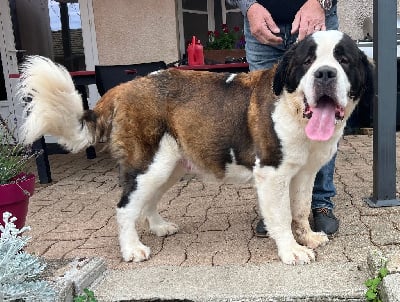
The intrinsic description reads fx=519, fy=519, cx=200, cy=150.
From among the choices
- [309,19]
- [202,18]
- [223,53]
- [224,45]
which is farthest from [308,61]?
[202,18]

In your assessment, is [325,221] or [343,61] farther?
[325,221]

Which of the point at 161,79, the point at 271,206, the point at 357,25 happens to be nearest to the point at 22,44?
the point at 357,25

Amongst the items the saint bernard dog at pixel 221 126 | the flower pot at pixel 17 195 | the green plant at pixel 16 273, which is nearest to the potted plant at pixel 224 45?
the saint bernard dog at pixel 221 126

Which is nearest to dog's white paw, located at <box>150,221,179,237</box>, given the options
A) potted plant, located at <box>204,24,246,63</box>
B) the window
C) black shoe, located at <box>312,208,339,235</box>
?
black shoe, located at <box>312,208,339,235</box>

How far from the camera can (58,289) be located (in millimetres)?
2492

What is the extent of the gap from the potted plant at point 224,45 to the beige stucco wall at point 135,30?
2.52 ft

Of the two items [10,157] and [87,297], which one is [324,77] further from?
[10,157]

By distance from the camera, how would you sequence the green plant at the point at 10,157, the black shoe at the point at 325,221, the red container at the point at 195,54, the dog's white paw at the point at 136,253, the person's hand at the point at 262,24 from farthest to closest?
the red container at the point at 195,54 → the black shoe at the point at 325,221 → the person's hand at the point at 262,24 → the dog's white paw at the point at 136,253 → the green plant at the point at 10,157

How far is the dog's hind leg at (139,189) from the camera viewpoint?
3197 millimetres

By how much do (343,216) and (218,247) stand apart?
1041 millimetres

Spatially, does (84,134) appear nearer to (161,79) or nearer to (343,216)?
(161,79)

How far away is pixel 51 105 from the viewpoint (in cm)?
303

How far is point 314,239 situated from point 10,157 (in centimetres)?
197

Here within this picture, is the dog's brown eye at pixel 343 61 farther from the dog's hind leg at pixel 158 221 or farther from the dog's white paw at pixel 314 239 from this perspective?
the dog's hind leg at pixel 158 221
